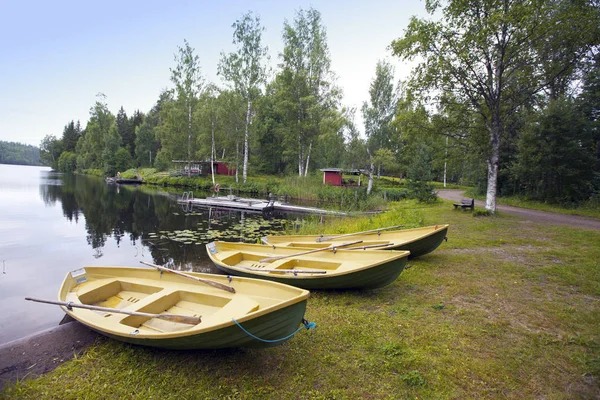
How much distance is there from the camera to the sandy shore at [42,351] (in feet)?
11.8

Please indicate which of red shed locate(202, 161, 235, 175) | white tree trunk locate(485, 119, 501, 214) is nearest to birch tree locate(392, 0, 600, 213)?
white tree trunk locate(485, 119, 501, 214)

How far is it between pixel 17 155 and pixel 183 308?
195m

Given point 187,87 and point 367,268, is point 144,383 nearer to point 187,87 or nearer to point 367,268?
point 367,268

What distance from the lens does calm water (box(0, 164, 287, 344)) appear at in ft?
20.4

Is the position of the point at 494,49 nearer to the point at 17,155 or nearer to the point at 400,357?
the point at 400,357

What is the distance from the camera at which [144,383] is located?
3.20 metres

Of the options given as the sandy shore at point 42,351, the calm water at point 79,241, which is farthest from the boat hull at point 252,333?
the calm water at point 79,241

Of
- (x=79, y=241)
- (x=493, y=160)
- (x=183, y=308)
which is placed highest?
(x=493, y=160)

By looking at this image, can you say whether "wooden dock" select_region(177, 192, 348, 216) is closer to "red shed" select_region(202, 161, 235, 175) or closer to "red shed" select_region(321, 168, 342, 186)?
"red shed" select_region(321, 168, 342, 186)

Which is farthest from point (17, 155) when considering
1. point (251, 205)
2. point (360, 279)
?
point (360, 279)

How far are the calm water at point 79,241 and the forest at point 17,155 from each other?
16053 centimetres

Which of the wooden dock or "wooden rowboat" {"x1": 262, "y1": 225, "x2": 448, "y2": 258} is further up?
"wooden rowboat" {"x1": 262, "y1": 225, "x2": 448, "y2": 258}

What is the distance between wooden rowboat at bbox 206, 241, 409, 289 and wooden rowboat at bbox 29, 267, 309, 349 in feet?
4.66

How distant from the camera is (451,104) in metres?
13.2
